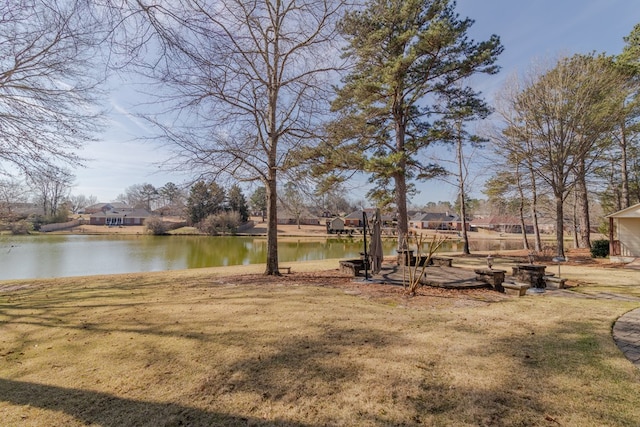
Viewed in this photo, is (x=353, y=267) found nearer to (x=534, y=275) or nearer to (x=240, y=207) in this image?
(x=534, y=275)

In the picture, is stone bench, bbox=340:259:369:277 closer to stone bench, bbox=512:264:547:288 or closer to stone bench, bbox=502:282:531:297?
stone bench, bbox=502:282:531:297

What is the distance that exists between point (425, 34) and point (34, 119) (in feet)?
34.1

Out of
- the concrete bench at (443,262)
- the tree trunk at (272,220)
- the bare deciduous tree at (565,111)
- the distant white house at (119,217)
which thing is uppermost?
the bare deciduous tree at (565,111)

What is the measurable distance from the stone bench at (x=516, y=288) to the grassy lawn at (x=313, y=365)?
3.43 ft

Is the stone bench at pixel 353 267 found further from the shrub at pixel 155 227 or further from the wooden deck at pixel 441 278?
the shrub at pixel 155 227

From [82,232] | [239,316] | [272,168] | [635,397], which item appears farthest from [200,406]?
[82,232]

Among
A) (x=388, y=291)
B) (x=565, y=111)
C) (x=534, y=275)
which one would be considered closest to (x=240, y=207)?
(x=565, y=111)

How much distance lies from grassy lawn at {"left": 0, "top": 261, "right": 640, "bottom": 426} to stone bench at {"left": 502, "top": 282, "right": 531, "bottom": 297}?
1.04 meters

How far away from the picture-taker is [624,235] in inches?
530

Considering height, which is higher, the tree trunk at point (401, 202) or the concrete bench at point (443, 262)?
the tree trunk at point (401, 202)

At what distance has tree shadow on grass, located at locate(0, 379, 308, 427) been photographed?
211 cm

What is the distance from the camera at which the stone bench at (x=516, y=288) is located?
6234mm

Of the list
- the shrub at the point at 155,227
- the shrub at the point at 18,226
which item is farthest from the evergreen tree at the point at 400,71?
the shrub at the point at 155,227

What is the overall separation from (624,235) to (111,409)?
18804 millimetres
